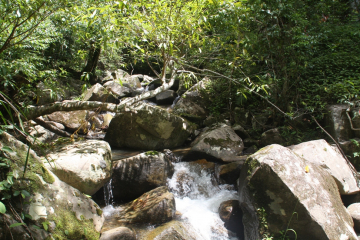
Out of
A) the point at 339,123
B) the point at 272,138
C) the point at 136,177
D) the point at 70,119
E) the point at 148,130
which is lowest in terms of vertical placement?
the point at 136,177

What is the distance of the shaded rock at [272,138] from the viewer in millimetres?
6309

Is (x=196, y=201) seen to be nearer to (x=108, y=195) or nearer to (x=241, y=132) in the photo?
(x=108, y=195)

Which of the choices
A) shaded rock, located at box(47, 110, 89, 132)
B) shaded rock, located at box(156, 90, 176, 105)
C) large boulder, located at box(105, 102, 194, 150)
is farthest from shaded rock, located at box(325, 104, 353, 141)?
shaded rock, located at box(47, 110, 89, 132)

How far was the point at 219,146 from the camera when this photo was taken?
6.21m

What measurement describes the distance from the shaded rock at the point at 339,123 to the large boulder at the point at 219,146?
2207 mm

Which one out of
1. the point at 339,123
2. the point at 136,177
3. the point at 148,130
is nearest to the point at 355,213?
the point at 339,123

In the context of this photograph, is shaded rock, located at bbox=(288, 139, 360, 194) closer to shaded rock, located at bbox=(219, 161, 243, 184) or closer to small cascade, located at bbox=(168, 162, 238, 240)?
shaded rock, located at bbox=(219, 161, 243, 184)

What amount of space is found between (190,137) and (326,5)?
21.4ft

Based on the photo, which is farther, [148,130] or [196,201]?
[148,130]

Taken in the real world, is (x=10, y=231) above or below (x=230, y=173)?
above

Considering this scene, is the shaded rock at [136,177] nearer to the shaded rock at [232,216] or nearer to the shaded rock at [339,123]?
the shaded rock at [232,216]

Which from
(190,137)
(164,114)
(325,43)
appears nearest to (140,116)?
(164,114)

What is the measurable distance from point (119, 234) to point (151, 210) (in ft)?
2.81

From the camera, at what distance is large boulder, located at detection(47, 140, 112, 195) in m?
3.50
